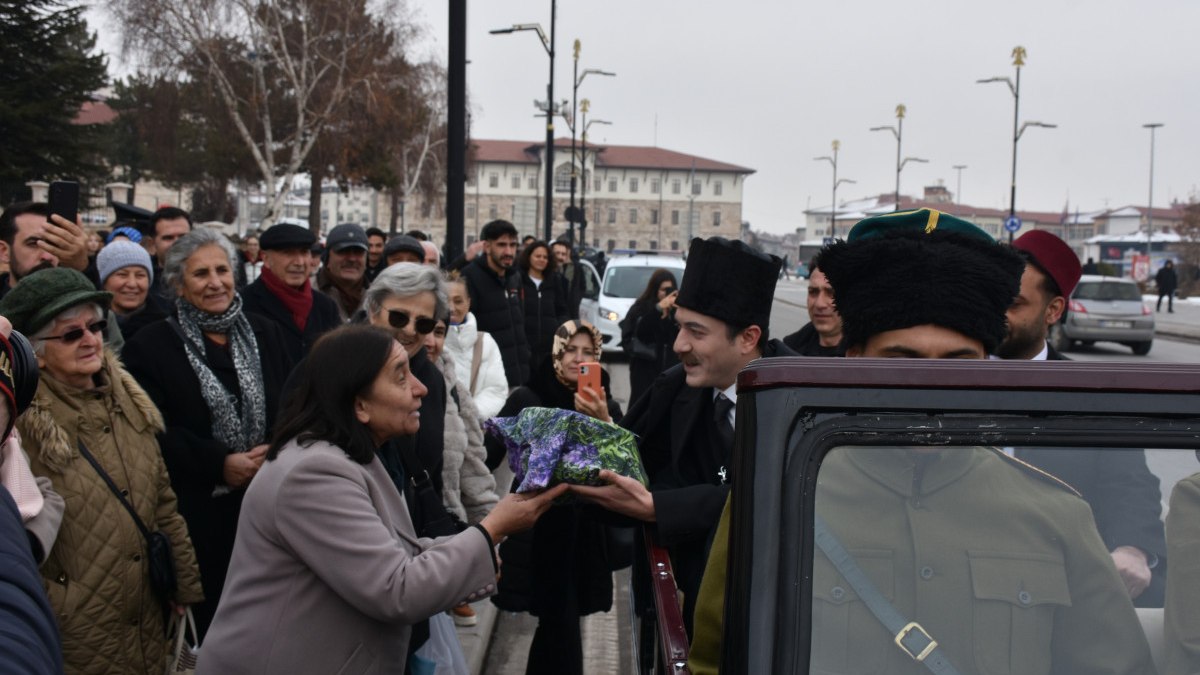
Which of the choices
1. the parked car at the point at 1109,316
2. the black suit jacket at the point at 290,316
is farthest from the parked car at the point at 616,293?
the black suit jacket at the point at 290,316

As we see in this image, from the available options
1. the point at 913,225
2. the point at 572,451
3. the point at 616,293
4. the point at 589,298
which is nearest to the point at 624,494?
the point at 572,451

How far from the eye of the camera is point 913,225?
2406 millimetres

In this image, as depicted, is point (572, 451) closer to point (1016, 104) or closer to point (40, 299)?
point (40, 299)

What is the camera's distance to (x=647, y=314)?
9.60m

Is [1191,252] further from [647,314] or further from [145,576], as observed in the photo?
[145,576]

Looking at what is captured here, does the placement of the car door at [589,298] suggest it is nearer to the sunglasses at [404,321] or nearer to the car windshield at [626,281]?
the car windshield at [626,281]

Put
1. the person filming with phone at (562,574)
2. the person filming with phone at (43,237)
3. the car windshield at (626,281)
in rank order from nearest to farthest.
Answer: the person filming with phone at (562,574), the person filming with phone at (43,237), the car windshield at (626,281)

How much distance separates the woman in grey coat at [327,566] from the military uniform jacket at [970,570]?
134cm

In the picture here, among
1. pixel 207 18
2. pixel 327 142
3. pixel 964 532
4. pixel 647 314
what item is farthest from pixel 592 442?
pixel 327 142

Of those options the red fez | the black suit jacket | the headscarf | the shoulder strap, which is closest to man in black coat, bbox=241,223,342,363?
the black suit jacket

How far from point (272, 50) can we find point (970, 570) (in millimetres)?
35194

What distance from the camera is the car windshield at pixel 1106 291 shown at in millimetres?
24125

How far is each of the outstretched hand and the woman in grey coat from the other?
322 mm

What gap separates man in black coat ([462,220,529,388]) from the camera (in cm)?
909
